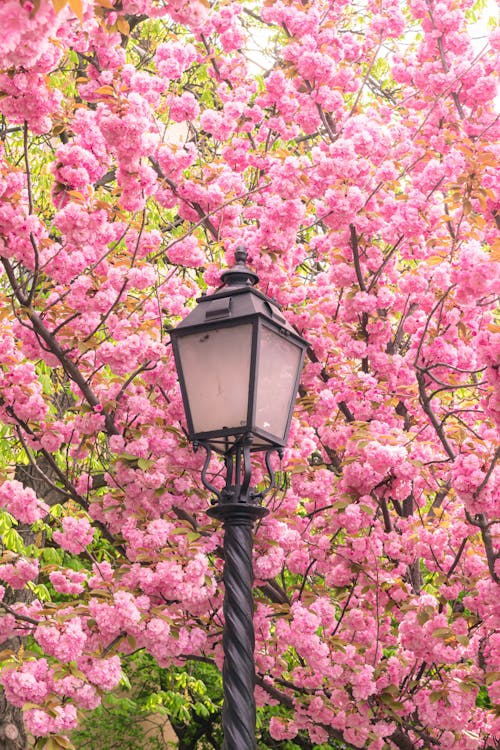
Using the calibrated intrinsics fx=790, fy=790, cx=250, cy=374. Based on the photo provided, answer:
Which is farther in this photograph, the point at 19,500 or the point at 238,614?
the point at 19,500

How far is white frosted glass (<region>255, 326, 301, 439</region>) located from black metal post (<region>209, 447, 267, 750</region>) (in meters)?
0.19

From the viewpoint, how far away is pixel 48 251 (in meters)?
4.55

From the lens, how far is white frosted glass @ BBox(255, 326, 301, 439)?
315 centimetres

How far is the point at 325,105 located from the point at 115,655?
13.3 feet

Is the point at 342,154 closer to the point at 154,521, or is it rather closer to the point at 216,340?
the point at 216,340

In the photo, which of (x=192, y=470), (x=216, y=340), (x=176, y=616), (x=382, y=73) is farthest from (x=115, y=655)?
(x=382, y=73)

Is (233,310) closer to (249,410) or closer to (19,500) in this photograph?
(249,410)

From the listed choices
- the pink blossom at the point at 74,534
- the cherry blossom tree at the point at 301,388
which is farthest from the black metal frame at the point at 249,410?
the pink blossom at the point at 74,534

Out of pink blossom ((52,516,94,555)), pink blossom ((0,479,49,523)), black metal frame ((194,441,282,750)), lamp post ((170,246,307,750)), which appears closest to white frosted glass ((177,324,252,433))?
lamp post ((170,246,307,750))

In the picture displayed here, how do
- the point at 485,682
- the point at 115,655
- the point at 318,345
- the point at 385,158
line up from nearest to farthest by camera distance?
the point at 115,655 < the point at 485,682 < the point at 318,345 < the point at 385,158

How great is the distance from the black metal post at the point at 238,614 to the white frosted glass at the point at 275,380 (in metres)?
0.19

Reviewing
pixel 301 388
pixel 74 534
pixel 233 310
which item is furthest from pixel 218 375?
pixel 301 388

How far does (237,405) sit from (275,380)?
9.5 inches

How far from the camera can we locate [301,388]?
17.9 feet
